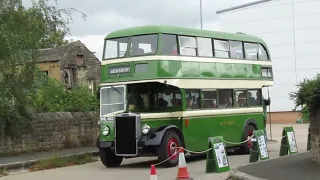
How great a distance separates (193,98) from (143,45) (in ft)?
7.86

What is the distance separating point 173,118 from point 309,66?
31996mm

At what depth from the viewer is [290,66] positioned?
149ft

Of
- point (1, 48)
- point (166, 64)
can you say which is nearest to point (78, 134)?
point (1, 48)

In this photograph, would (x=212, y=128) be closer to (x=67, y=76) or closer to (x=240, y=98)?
(x=240, y=98)

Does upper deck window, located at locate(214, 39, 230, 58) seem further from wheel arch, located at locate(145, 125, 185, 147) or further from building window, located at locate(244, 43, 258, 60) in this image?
wheel arch, located at locate(145, 125, 185, 147)

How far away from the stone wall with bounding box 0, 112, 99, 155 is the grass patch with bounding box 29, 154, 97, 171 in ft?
6.52

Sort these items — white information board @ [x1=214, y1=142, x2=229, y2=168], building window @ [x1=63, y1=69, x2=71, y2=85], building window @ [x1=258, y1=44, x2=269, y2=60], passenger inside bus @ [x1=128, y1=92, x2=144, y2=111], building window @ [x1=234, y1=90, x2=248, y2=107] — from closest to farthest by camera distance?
white information board @ [x1=214, y1=142, x2=229, y2=168] < passenger inside bus @ [x1=128, y1=92, x2=144, y2=111] < building window @ [x1=234, y1=90, x2=248, y2=107] < building window @ [x1=258, y1=44, x2=269, y2=60] < building window @ [x1=63, y1=69, x2=71, y2=85]

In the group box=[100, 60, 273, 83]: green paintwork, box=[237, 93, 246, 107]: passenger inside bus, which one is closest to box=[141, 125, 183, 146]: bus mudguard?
box=[100, 60, 273, 83]: green paintwork

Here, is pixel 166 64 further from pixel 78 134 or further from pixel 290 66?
pixel 290 66

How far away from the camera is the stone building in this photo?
39844 mm

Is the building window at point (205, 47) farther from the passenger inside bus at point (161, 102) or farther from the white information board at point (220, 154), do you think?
the white information board at point (220, 154)

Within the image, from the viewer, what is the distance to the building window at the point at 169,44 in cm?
1490

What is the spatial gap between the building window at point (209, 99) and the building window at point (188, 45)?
138 cm

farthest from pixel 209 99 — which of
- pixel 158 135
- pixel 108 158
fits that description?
pixel 108 158
